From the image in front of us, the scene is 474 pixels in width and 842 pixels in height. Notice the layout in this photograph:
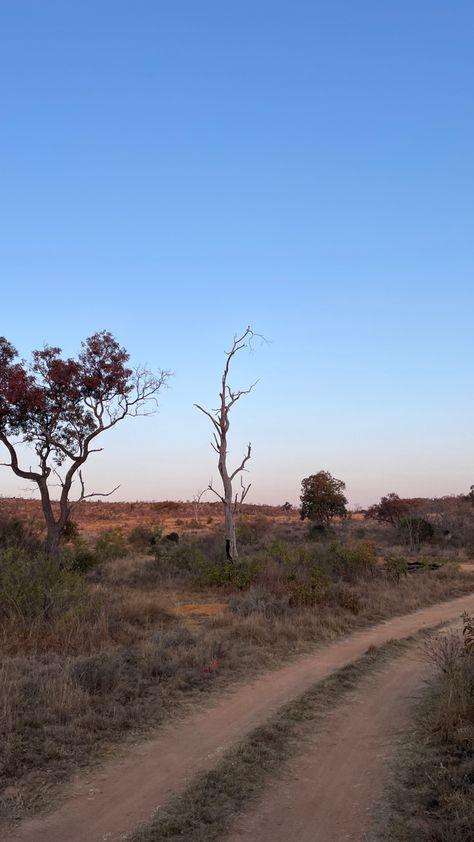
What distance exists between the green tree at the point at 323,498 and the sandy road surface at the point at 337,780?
40.0m

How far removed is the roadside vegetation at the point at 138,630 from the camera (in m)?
6.79

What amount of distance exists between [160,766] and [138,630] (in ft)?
19.7

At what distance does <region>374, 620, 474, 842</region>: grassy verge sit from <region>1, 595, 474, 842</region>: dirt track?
0.70 metres

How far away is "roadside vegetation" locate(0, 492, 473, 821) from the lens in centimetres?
679

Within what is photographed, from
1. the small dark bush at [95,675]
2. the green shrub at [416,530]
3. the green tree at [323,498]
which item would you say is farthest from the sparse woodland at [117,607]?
the green tree at [323,498]

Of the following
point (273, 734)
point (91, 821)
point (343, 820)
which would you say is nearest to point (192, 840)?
point (91, 821)

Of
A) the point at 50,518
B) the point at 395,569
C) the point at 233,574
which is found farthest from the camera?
the point at 395,569

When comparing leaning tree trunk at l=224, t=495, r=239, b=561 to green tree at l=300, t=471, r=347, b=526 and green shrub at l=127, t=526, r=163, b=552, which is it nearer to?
green shrub at l=127, t=526, r=163, b=552

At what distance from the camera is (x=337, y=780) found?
586 centimetres

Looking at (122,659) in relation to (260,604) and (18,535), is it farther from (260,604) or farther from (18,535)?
(18,535)

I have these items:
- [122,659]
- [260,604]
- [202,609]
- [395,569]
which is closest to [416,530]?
[395,569]

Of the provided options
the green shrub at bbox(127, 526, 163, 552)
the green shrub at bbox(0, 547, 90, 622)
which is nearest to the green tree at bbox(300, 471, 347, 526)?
the green shrub at bbox(127, 526, 163, 552)

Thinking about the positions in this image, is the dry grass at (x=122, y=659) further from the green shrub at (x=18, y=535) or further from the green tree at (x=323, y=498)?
the green tree at (x=323, y=498)

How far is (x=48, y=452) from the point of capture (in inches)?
811
